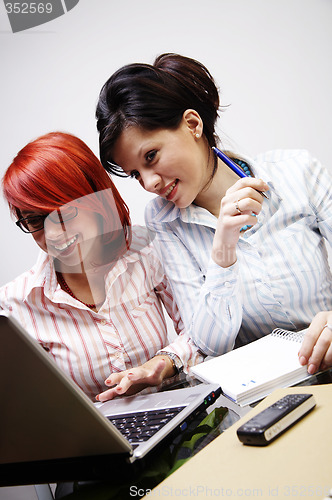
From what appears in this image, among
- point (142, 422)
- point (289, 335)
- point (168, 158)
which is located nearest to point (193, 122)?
point (168, 158)

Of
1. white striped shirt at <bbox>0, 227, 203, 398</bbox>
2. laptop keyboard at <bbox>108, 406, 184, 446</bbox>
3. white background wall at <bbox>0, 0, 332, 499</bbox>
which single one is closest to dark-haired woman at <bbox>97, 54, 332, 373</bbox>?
white striped shirt at <bbox>0, 227, 203, 398</bbox>

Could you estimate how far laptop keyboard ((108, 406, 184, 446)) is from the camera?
1.71 ft

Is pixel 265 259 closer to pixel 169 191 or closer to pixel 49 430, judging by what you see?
pixel 169 191

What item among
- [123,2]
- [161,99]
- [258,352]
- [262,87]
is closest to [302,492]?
[258,352]

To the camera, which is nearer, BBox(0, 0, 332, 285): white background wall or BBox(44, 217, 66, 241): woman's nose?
BBox(44, 217, 66, 241): woman's nose

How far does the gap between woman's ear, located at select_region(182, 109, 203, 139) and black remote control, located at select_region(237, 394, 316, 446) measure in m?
0.65

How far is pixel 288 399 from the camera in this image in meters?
0.46

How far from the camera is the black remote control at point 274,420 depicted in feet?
1.32

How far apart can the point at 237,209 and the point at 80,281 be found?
0.44 m

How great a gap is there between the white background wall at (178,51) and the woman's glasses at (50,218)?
226 mm

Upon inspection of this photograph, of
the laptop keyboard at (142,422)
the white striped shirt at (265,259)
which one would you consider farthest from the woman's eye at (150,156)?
the laptop keyboard at (142,422)

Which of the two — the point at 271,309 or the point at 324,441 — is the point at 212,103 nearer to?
the point at 271,309

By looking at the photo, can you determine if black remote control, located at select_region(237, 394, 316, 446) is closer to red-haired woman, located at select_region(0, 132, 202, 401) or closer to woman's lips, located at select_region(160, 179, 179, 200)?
red-haired woman, located at select_region(0, 132, 202, 401)

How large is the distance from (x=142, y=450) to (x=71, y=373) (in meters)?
0.52
